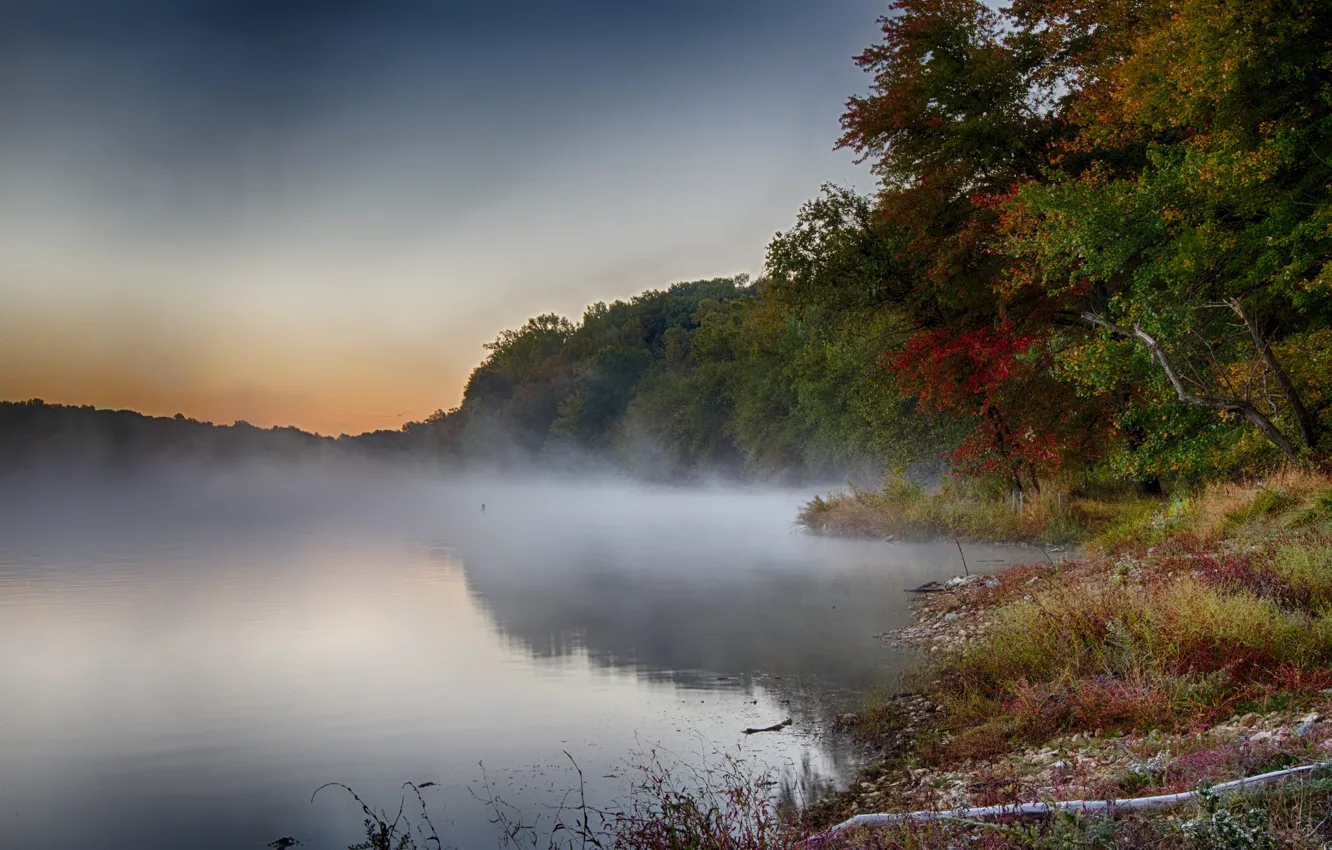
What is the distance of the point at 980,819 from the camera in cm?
543

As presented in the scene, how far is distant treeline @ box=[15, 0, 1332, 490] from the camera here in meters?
15.6

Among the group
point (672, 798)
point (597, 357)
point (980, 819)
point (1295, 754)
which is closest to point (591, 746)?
point (672, 798)

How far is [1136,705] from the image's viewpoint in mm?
7824

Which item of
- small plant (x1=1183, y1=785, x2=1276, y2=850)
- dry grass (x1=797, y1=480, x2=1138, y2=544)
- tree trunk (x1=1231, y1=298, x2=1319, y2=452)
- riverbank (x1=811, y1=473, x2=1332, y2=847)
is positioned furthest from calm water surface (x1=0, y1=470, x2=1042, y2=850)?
tree trunk (x1=1231, y1=298, x2=1319, y2=452)

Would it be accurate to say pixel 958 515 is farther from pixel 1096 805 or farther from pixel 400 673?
pixel 1096 805

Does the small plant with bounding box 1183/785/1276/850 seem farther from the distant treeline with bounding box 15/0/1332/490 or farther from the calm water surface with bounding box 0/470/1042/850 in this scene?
the distant treeline with bounding box 15/0/1332/490

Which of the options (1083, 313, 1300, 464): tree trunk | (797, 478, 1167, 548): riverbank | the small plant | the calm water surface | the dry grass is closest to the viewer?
the small plant

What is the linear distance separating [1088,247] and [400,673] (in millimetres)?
12861

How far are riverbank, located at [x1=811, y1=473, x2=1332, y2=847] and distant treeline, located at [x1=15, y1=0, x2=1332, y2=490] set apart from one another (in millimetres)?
4616

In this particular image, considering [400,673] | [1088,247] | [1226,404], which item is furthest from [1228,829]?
[1088,247]

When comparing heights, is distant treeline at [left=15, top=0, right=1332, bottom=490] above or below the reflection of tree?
above

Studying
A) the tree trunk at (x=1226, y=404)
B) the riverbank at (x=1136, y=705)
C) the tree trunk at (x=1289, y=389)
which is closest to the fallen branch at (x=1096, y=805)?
Result: the riverbank at (x=1136, y=705)

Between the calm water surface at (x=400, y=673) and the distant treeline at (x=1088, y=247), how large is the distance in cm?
407

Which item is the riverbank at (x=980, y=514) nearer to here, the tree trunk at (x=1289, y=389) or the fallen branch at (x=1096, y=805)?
the tree trunk at (x=1289, y=389)
